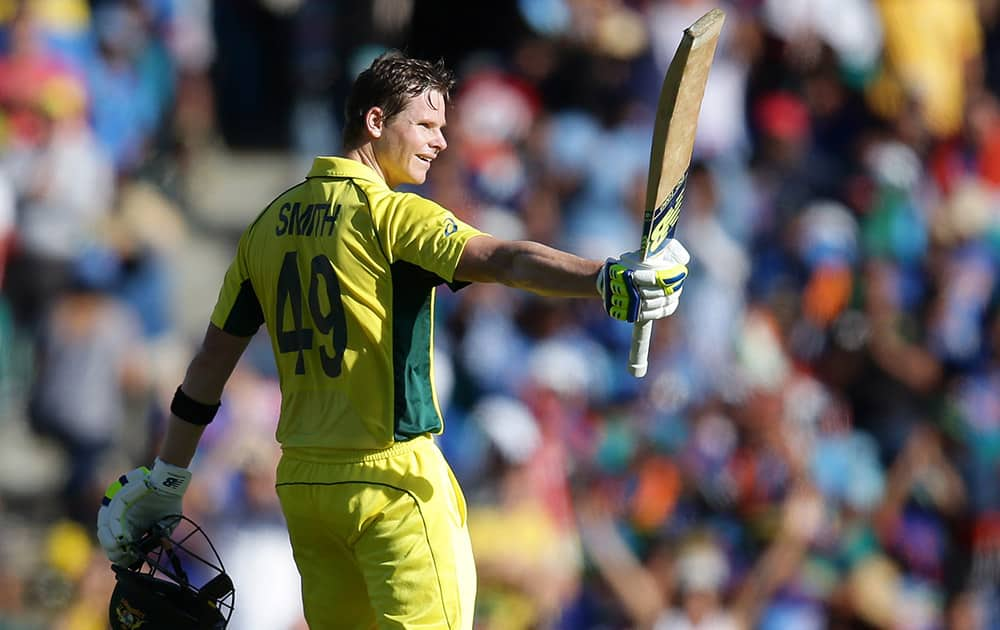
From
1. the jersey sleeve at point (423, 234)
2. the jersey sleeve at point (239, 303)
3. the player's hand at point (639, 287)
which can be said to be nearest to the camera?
the player's hand at point (639, 287)

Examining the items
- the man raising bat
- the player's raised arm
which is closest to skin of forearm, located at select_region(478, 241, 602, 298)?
the player's raised arm

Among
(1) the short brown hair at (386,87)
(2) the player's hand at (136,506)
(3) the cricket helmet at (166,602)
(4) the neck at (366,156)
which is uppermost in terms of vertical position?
(1) the short brown hair at (386,87)

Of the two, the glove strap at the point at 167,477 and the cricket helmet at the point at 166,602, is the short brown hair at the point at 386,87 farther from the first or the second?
the cricket helmet at the point at 166,602

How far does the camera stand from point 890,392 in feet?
29.4

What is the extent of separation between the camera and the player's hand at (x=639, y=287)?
357cm

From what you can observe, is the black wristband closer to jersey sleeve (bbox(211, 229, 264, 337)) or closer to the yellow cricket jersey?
jersey sleeve (bbox(211, 229, 264, 337))

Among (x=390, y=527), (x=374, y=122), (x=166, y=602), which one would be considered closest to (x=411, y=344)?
(x=390, y=527)

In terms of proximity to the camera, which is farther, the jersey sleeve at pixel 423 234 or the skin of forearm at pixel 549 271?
the jersey sleeve at pixel 423 234

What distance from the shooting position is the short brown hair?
4176 mm

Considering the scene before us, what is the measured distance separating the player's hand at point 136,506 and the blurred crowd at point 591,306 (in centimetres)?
203

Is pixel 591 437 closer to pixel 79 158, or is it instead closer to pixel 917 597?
pixel 917 597

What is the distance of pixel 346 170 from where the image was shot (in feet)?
13.6

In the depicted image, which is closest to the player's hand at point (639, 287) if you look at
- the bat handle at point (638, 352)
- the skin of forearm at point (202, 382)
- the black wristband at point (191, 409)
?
the bat handle at point (638, 352)

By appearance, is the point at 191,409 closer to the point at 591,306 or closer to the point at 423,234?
the point at 423,234
